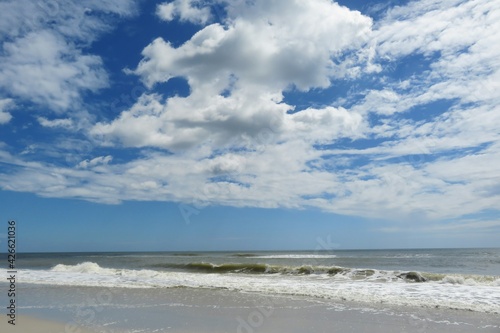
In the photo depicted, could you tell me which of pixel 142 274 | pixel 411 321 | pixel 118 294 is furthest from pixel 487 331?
pixel 142 274

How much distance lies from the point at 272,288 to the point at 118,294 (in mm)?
7265

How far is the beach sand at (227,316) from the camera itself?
9875 mm

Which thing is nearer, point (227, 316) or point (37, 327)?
point (37, 327)

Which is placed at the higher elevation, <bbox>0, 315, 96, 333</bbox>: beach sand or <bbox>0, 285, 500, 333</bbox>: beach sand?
<bbox>0, 315, 96, 333</bbox>: beach sand

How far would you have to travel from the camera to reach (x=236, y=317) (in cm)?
1131

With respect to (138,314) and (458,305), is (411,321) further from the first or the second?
(138,314)

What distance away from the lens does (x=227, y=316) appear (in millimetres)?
11523

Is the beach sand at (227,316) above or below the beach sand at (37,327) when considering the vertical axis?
below

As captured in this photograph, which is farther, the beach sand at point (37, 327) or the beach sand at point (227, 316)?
the beach sand at point (227, 316)

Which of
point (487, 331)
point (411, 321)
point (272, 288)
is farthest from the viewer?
point (272, 288)

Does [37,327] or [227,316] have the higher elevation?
[37,327]

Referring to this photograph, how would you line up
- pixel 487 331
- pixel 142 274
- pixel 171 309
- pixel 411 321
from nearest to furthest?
pixel 487 331
pixel 411 321
pixel 171 309
pixel 142 274

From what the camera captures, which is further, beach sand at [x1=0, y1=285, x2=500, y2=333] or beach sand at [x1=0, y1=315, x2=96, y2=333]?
beach sand at [x1=0, y1=285, x2=500, y2=333]

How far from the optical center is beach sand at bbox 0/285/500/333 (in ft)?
32.4
